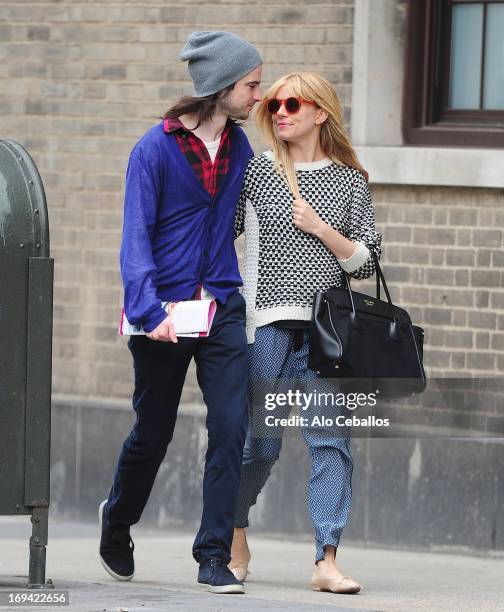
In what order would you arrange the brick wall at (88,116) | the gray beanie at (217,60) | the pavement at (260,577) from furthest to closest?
1. the brick wall at (88,116)
2. the gray beanie at (217,60)
3. the pavement at (260,577)

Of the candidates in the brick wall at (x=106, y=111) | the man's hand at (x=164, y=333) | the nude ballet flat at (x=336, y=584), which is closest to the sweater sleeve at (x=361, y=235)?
the man's hand at (x=164, y=333)

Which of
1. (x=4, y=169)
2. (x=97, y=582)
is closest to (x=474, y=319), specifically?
(x=97, y=582)

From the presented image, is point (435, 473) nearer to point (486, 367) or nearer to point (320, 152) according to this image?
point (486, 367)

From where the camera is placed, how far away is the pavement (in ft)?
17.7

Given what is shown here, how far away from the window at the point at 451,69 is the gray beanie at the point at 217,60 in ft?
7.55

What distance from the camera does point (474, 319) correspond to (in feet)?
25.0

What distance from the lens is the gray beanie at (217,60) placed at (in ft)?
18.7

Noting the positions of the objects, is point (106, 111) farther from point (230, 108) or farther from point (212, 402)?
point (212, 402)

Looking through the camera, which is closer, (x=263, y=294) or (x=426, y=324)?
(x=263, y=294)

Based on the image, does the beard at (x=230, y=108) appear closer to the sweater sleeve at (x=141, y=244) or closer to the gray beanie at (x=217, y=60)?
the gray beanie at (x=217, y=60)

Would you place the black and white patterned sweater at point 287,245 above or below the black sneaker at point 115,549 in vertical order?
above

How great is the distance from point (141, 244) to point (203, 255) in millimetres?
250

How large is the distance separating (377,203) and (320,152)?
1.87 m

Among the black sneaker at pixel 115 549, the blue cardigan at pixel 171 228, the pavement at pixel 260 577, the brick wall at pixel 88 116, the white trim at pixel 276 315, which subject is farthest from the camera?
the brick wall at pixel 88 116
